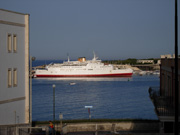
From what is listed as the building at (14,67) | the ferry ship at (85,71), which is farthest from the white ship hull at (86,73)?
the building at (14,67)

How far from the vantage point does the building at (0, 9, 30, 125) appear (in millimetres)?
14773

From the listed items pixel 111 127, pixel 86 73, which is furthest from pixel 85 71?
pixel 111 127

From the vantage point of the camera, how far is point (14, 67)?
614 inches

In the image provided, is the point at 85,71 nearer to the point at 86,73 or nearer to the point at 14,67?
the point at 86,73

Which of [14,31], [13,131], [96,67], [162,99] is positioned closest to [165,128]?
[162,99]

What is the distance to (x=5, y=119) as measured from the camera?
48.4 ft

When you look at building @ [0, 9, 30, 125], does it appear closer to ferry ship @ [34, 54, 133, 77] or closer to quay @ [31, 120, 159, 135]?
quay @ [31, 120, 159, 135]

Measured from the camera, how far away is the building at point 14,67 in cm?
1477

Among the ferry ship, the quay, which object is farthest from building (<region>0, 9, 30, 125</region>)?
the ferry ship

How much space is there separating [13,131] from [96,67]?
313 ft

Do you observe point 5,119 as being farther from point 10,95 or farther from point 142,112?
point 142,112

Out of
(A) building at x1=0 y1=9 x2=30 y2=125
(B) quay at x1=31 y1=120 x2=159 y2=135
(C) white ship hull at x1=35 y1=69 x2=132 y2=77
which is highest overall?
(A) building at x1=0 y1=9 x2=30 y2=125

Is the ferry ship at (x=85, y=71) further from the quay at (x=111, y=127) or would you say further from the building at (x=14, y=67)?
the building at (x=14, y=67)

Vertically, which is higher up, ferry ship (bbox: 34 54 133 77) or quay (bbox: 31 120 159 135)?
ferry ship (bbox: 34 54 133 77)
